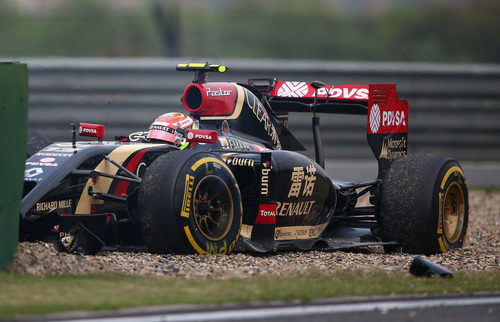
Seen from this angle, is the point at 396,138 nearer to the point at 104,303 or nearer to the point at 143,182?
the point at 143,182

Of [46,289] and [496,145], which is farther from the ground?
[496,145]

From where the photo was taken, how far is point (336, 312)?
6.13 meters

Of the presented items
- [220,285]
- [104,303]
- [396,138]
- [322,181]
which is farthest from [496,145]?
[104,303]

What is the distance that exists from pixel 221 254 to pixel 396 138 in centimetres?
306

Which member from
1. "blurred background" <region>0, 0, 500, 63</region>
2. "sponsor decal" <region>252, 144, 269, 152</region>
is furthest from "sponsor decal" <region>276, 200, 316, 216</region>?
"blurred background" <region>0, 0, 500, 63</region>

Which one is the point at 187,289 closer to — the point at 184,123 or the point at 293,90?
the point at 184,123

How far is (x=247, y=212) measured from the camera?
888 cm

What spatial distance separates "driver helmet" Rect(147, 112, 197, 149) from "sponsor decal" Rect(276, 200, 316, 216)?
1170 mm

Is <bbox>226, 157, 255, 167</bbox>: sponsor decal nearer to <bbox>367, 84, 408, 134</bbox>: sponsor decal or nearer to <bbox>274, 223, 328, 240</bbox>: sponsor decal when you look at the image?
<bbox>274, 223, 328, 240</bbox>: sponsor decal

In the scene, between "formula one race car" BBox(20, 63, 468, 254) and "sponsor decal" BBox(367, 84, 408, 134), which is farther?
"sponsor decal" BBox(367, 84, 408, 134)

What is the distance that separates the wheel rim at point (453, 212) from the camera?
9.99 meters

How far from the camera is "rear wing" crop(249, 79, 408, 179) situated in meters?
10.2

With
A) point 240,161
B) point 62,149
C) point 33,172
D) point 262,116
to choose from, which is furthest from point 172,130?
point 33,172

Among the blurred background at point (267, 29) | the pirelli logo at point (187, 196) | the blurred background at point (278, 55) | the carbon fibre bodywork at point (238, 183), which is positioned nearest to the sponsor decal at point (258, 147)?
the carbon fibre bodywork at point (238, 183)
